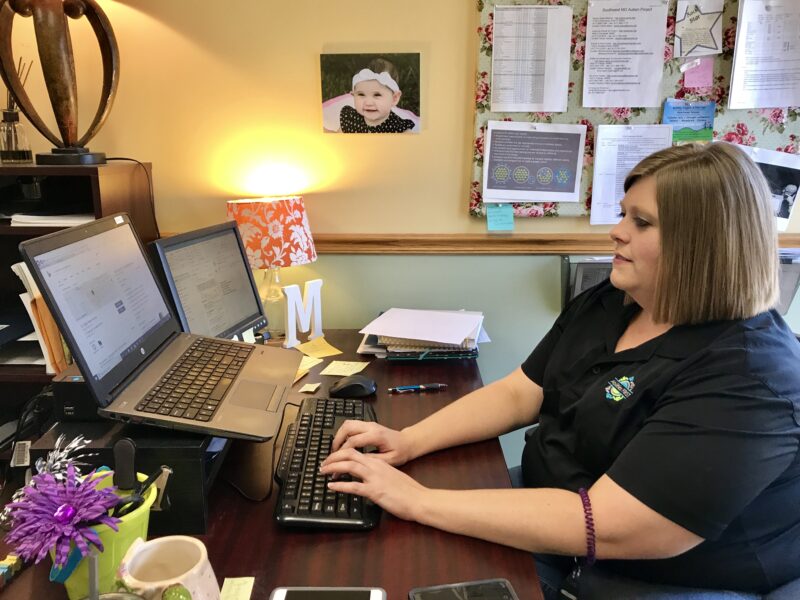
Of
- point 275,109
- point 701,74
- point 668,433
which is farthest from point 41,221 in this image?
point 701,74

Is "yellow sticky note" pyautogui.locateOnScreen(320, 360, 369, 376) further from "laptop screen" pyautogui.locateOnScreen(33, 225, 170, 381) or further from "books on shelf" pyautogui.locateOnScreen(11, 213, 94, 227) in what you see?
"books on shelf" pyautogui.locateOnScreen(11, 213, 94, 227)

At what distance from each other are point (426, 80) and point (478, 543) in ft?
4.74

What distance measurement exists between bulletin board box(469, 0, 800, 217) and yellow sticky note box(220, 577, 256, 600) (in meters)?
1.43

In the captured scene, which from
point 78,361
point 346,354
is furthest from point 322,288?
point 78,361

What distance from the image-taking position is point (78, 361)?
2.78ft

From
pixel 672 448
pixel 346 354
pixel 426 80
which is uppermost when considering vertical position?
pixel 426 80

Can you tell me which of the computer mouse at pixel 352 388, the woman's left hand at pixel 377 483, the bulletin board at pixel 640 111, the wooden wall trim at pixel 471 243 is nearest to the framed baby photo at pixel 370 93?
the bulletin board at pixel 640 111

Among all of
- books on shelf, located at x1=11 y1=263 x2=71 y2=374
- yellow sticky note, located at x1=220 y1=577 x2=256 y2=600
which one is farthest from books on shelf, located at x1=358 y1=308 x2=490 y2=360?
yellow sticky note, located at x1=220 y1=577 x2=256 y2=600

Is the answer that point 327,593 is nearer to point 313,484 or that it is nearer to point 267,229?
point 313,484

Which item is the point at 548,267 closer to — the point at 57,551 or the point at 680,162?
the point at 680,162

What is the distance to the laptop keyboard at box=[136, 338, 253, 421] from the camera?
37.0 inches

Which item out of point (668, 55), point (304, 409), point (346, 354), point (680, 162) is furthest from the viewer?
point (668, 55)

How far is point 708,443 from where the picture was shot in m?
0.86

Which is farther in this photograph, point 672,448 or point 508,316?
point 508,316
